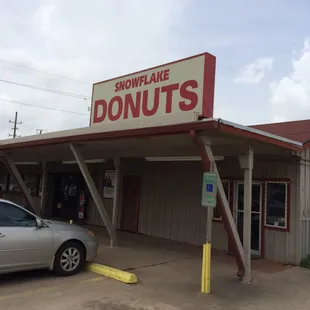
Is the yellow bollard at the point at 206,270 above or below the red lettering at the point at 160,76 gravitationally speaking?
below

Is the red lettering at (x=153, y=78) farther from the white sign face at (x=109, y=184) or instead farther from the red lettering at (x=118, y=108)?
the white sign face at (x=109, y=184)

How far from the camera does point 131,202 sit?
44.4ft

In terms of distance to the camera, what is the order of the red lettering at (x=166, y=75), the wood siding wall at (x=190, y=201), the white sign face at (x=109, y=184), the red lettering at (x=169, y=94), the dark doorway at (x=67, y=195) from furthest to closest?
1. the dark doorway at (x=67, y=195)
2. the white sign face at (x=109, y=184)
3. the wood siding wall at (x=190, y=201)
4. the red lettering at (x=166, y=75)
5. the red lettering at (x=169, y=94)

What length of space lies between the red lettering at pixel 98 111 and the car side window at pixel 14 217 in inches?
178

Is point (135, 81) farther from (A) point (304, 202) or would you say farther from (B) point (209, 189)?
(A) point (304, 202)

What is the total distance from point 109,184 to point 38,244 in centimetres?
804

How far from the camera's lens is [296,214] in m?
8.95

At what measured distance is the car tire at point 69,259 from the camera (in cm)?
686

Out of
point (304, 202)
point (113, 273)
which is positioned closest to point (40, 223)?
point (113, 273)

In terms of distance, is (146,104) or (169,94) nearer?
(169,94)

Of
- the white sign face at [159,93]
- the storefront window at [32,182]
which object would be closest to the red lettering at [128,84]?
the white sign face at [159,93]

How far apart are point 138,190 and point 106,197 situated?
196 cm

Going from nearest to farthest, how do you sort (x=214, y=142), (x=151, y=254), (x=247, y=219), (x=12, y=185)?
(x=247, y=219) → (x=214, y=142) → (x=151, y=254) → (x=12, y=185)

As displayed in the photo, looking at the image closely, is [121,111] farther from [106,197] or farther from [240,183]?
[106,197]
